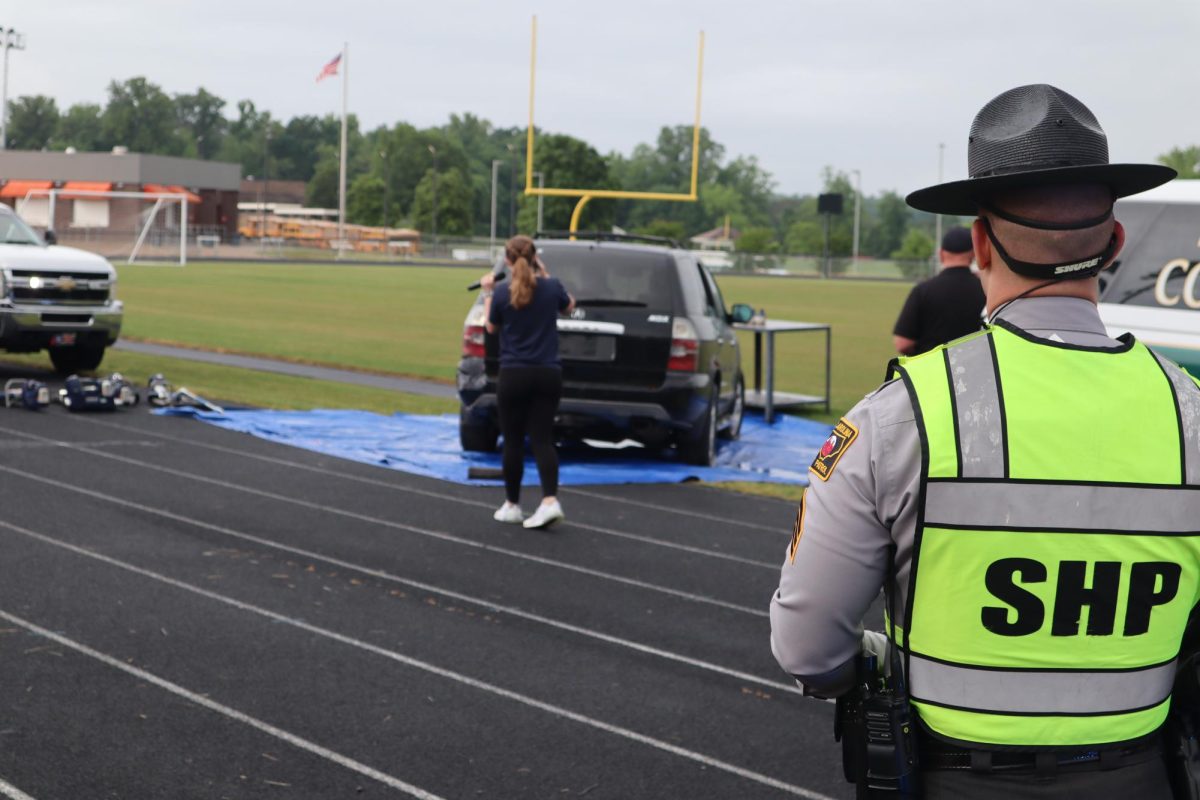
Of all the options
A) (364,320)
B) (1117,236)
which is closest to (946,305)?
(1117,236)

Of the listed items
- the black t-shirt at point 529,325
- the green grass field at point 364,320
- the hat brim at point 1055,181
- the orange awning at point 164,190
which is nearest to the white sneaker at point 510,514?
the black t-shirt at point 529,325

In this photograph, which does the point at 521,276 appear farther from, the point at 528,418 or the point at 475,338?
the point at 475,338

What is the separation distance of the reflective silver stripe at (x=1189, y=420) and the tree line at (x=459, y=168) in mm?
95457

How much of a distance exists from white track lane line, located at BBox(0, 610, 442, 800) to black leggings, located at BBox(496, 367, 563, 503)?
11.8 ft

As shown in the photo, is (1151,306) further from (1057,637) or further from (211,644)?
(1057,637)

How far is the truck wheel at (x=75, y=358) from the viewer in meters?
18.6

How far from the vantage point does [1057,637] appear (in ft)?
7.57

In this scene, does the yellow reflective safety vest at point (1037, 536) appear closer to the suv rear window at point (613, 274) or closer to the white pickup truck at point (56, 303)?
the suv rear window at point (613, 274)

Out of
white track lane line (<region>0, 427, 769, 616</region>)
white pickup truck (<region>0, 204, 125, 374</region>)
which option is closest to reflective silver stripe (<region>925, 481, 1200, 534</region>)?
white track lane line (<region>0, 427, 769, 616</region>)

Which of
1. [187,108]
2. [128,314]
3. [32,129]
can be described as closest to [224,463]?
[128,314]

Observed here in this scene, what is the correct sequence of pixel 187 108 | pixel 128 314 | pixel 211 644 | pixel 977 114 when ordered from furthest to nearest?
pixel 187 108
pixel 128 314
pixel 211 644
pixel 977 114

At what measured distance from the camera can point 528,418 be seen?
33.0ft

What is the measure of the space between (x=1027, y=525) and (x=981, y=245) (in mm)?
476

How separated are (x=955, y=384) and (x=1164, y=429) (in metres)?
0.34
